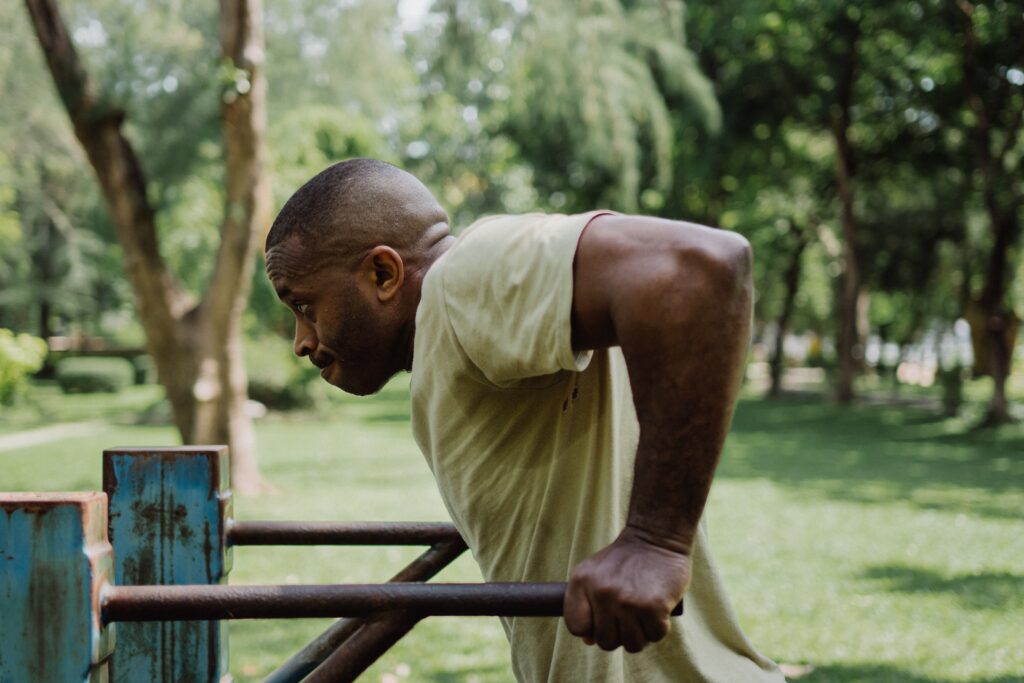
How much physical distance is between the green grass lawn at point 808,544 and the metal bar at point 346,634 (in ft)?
9.22

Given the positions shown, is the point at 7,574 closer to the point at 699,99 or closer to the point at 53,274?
the point at 699,99

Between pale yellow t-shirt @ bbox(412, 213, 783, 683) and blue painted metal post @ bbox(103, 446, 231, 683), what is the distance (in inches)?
26.1

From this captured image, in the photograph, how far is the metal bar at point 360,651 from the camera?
145 centimetres

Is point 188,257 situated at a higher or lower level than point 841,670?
lower

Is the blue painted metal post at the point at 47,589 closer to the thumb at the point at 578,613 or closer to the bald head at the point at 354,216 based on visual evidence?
the bald head at the point at 354,216

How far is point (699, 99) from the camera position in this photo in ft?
65.1

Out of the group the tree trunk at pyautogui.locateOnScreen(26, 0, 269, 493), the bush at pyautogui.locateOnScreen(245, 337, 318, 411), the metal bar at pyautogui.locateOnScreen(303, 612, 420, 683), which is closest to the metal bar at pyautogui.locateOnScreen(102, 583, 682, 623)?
the metal bar at pyautogui.locateOnScreen(303, 612, 420, 683)

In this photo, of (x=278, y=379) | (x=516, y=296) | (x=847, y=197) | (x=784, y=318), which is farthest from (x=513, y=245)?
(x=784, y=318)

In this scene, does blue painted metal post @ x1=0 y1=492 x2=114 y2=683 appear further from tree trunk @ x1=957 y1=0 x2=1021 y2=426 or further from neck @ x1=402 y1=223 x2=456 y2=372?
tree trunk @ x1=957 y1=0 x2=1021 y2=426

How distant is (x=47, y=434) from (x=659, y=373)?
62.1 feet

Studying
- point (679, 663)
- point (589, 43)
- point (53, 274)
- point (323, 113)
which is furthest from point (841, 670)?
point (53, 274)

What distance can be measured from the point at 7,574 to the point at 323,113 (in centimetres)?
2312

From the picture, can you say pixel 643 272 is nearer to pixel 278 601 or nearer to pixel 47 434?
pixel 278 601

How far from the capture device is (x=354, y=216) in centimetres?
151
